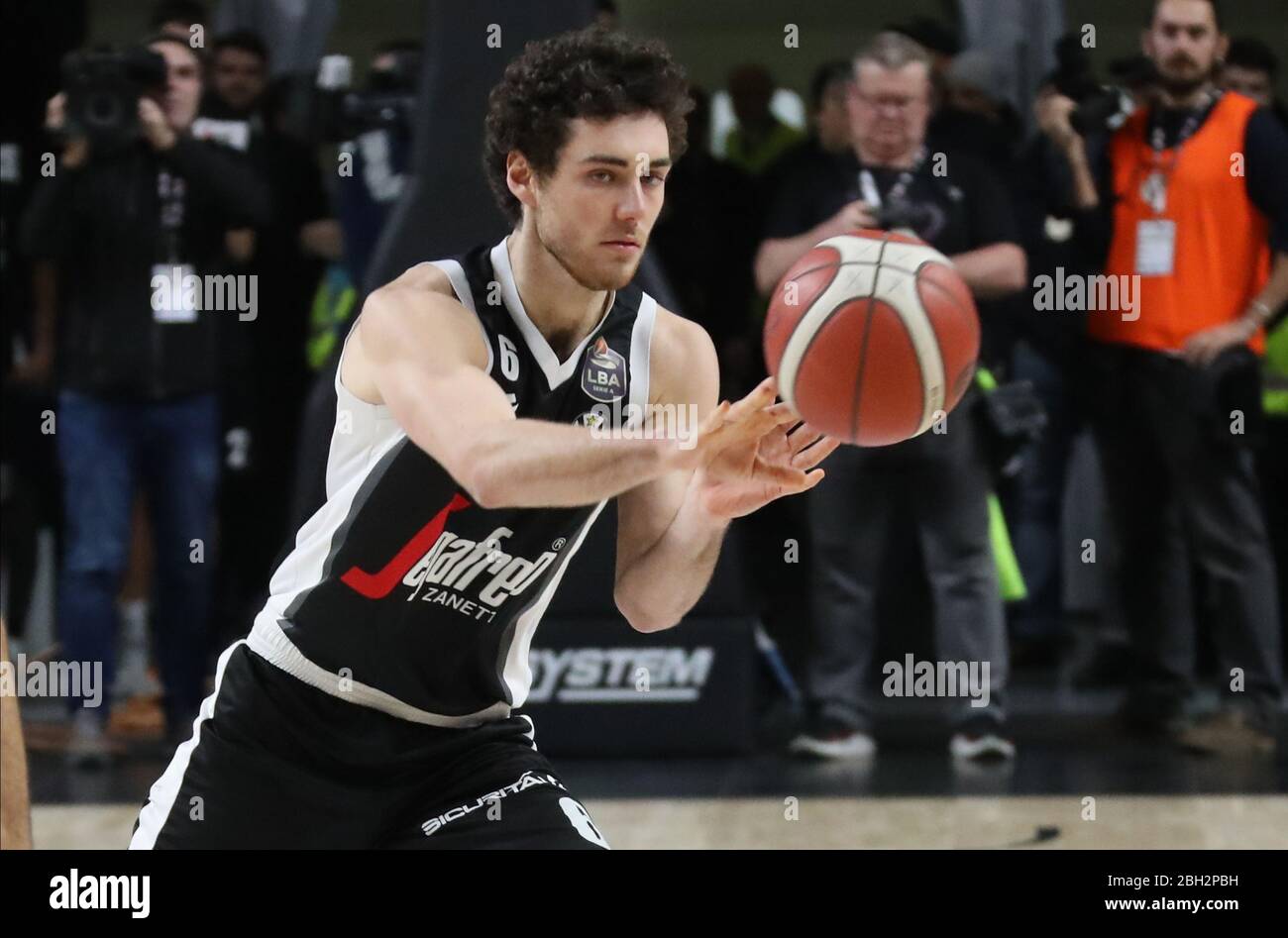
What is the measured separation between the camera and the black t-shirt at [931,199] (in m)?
5.66

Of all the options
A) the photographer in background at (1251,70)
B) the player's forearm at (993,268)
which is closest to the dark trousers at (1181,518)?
the player's forearm at (993,268)

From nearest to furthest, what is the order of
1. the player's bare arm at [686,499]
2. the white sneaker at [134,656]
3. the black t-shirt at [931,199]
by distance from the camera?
the player's bare arm at [686,499]
the black t-shirt at [931,199]
the white sneaker at [134,656]

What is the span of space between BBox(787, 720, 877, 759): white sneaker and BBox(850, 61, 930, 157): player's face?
169 centimetres

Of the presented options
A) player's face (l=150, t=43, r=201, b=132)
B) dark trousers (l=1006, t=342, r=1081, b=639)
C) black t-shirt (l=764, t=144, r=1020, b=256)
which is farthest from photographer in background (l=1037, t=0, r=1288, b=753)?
player's face (l=150, t=43, r=201, b=132)

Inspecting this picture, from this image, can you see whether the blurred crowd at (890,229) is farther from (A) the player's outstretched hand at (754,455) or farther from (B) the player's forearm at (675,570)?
(A) the player's outstretched hand at (754,455)

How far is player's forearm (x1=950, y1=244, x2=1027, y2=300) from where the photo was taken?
18.7 ft

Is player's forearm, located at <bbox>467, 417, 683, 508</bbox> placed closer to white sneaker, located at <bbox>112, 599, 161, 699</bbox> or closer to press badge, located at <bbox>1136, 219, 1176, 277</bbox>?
press badge, located at <bbox>1136, 219, 1176, 277</bbox>

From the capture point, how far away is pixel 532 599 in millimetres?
3244

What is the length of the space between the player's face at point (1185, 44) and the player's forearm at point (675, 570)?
3321 mm

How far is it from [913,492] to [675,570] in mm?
2664

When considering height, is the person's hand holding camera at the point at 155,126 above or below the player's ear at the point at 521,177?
→ above

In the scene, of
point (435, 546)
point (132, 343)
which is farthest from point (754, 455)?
point (132, 343)
